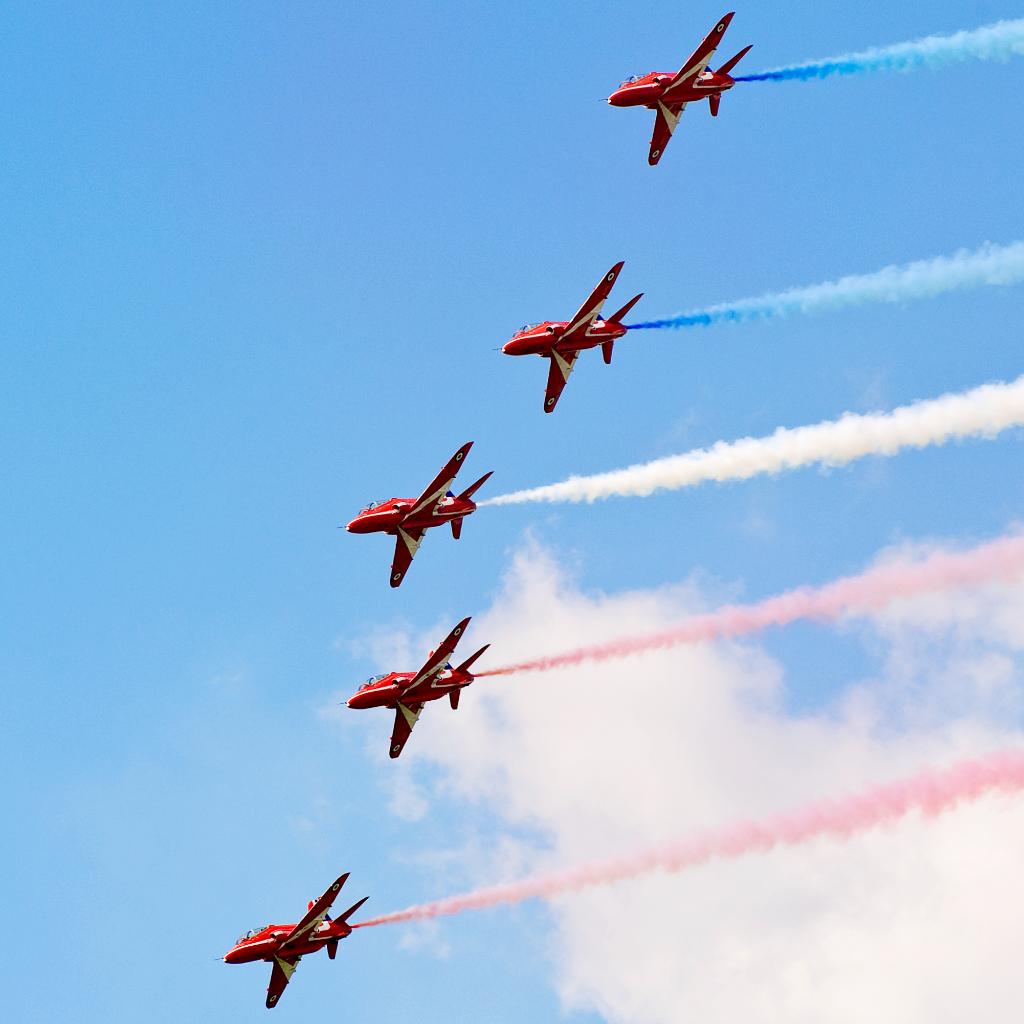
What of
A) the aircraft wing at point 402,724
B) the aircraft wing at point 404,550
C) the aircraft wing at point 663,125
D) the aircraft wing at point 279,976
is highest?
the aircraft wing at point 663,125

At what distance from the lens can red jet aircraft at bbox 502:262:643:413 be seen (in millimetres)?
121625

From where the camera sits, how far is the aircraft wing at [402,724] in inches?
4875

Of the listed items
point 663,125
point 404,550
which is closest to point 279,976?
point 404,550

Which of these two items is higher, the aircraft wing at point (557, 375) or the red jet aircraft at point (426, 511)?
the aircraft wing at point (557, 375)

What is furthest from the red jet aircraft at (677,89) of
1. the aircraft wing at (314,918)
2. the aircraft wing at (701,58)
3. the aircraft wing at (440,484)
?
the aircraft wing at (314,918)

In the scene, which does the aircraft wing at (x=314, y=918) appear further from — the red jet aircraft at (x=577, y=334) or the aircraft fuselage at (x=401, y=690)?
the red jet aircraft at (x=577, y=334)

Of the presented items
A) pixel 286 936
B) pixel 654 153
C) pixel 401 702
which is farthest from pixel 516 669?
pixel 654 153

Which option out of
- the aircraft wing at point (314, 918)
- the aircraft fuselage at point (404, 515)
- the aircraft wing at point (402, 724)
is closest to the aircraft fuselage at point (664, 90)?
the aircraft fuselage at point (404, 515)

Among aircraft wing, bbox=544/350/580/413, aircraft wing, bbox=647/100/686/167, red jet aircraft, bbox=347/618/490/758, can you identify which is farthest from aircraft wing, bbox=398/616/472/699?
aircraft wing, bbox=647/100/686/167

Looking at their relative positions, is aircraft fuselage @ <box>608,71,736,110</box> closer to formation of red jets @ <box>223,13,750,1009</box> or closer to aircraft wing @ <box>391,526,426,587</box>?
formation of red jets @ <box>223,13,750,1009</box>

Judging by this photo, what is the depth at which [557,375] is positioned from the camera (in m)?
124

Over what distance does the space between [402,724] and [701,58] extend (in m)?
33.7

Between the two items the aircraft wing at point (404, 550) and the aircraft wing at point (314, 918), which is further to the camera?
the aircraft wing at point (404, 550)

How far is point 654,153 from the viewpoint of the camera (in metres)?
125
